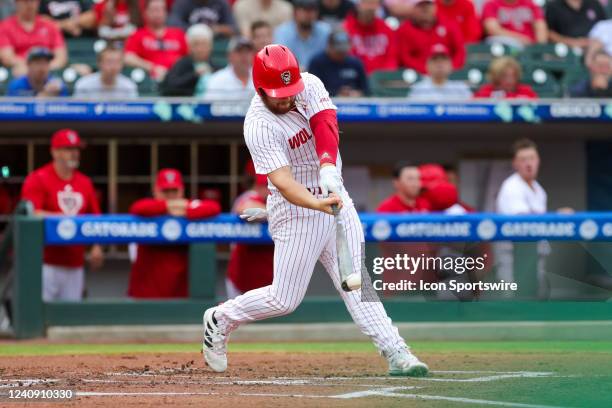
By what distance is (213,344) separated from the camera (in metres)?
6.65

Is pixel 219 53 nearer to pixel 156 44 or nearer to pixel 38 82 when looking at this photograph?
pixel 156 44

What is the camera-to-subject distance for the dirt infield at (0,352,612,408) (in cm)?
556

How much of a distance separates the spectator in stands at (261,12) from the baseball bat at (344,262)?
675 centimetres

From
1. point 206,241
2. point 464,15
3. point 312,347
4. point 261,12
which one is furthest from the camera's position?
point 464,15

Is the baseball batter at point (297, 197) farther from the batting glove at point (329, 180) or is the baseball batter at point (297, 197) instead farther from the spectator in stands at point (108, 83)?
the spectator in stands at point (108, 83)

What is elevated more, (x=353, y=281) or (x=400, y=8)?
(x=400, y=8)

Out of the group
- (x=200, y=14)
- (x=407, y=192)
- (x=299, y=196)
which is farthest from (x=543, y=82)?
(x=299, y=196)

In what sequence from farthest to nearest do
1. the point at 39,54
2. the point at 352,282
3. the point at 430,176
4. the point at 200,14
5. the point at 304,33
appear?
the point at 200,14
the point at 304,33
the point at 39,54
the point at 430,176
the point at 352,282

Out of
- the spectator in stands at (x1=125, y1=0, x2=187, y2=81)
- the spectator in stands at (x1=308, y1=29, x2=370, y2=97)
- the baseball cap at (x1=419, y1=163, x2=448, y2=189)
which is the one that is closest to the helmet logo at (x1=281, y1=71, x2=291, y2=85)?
the baseball cap at (x1=419, y1=163, x2=448, y2=189)

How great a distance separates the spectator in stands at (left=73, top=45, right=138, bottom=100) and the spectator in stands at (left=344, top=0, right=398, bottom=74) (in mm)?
2447

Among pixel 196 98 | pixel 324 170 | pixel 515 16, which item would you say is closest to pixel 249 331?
pixel 196 98

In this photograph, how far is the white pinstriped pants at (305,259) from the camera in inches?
247

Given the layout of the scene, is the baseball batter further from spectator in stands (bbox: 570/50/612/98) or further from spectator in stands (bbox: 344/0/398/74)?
spectator in stands (bbox: 344/0/398/74)

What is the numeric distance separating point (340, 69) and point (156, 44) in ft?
6.57
